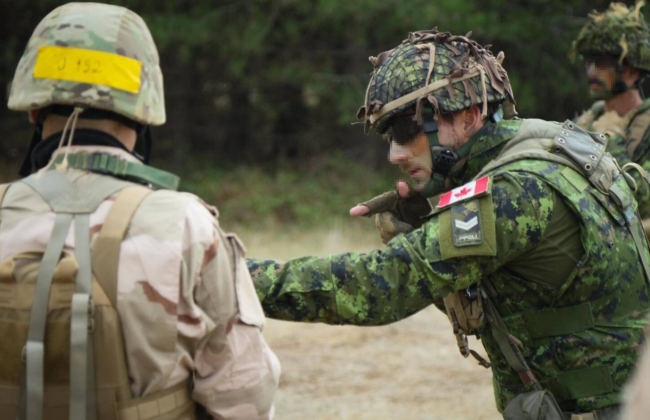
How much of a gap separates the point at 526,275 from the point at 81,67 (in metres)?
1.76

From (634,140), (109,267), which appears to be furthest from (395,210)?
(634,140)

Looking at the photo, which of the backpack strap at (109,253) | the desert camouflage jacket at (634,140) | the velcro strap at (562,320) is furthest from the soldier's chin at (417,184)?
the desert camouflage jacket at (634,140)

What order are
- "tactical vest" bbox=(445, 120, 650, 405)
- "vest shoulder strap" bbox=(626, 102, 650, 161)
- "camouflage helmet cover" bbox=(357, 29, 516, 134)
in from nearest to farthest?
"tactical vest" bbox=(445, 120, 650, 405) → "camouflage helmet cover" bbox=(357, 29, 516, 134) → "vest shoulder strap" bbox=(626, 102, 650, 161)

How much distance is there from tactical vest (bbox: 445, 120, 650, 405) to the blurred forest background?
32.9 feet

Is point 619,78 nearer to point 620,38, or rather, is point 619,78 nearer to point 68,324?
point 620,38

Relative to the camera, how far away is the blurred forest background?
14062mm

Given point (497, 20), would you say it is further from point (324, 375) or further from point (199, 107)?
point (324, 375)

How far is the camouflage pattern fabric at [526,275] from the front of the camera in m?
3.20

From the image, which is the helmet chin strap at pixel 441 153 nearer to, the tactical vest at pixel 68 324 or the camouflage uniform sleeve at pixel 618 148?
the tactical vest at pixel 68 324

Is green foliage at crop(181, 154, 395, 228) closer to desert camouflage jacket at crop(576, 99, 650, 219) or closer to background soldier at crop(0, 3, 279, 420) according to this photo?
desert camouflage jacket at crop(576, 99, 650, 219)

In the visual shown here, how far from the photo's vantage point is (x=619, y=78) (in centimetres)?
714

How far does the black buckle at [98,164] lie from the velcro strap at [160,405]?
2.02 ft

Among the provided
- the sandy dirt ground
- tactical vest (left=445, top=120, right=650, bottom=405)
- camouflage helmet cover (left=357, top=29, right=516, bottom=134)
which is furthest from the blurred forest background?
tactical vest (left=445, top=120, right=650, bottom=405)

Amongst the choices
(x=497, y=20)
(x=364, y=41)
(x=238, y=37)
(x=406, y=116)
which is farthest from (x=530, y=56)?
(x=406, y=116)
